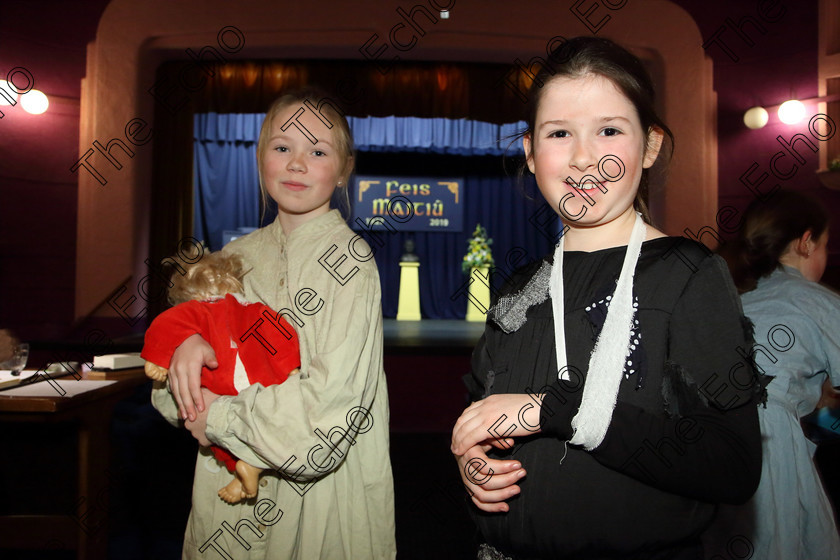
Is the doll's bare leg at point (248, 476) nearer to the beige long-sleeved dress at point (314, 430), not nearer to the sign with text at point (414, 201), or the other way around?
the beige long-sleeved dress at point (314, 430)

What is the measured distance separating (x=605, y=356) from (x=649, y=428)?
0.11 m

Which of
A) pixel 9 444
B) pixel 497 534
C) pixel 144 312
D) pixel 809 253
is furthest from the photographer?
pixel 144 312

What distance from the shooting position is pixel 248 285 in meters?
1.20

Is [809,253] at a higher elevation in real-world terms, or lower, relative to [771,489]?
higher

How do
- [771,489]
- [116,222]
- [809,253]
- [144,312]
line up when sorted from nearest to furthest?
[771,489] < [809,253] < [116,222] < [144,312]

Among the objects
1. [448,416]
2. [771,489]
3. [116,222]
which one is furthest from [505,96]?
[771,489]

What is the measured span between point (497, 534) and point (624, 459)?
0.25m

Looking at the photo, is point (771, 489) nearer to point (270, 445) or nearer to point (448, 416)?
point (270, 445)

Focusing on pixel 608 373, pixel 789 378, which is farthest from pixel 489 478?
pixel 789 378

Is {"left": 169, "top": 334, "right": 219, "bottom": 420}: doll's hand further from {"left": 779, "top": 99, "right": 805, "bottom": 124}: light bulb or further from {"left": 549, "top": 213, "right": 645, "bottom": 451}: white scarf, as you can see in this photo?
{"left": 779, "top": 99, "right": 805, "bottom": 124}: light bulb

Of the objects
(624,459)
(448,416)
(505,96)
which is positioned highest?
(505,96)

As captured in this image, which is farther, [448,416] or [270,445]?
[448,416]

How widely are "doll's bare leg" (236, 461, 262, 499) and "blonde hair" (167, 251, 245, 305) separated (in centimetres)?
35

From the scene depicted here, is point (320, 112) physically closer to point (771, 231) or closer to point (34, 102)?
point (771, 231)
